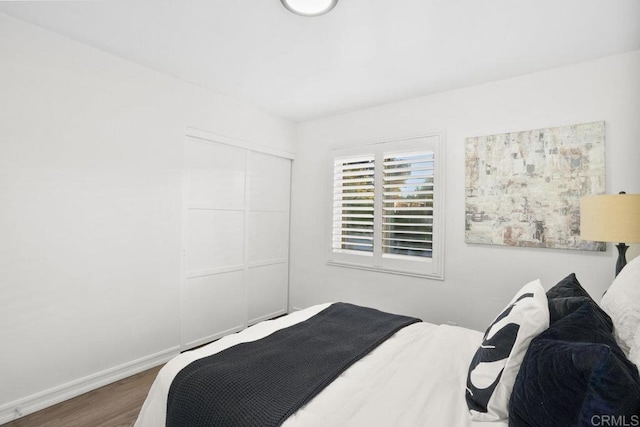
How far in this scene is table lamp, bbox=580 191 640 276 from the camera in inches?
71.1

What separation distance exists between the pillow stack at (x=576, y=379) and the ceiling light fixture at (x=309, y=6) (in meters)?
1.95

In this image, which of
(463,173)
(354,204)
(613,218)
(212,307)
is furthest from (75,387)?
(613,218)

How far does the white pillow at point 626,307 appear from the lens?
1099mm

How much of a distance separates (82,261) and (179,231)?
2.58 feet

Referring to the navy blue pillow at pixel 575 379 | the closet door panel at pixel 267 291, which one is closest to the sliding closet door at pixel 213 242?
the closet door panel at pixel 267 291

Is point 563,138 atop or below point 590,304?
atop

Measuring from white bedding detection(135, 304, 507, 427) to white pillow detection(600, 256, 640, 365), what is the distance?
51 centimetres

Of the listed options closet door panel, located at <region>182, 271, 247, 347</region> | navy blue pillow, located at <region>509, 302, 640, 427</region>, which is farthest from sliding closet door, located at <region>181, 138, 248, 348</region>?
navy blue pillow, located at <region>509, 302, 640, 427</region>

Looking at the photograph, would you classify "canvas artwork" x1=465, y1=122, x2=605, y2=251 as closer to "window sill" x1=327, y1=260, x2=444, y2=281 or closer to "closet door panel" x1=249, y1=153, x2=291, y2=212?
"window sill" x1=327, y1=260, x2=444, y2=281

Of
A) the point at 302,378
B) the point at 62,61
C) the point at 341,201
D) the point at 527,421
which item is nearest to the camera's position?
the point at 527,421

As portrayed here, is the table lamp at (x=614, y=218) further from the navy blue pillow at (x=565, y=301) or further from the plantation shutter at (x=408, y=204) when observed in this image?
the plantation shutter at (x=408, y=204)

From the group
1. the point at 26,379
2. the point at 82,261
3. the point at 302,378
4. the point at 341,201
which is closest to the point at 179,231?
the point at 82,261

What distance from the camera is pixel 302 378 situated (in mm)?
1420

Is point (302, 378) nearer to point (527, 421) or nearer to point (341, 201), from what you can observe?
point (527, 421)
